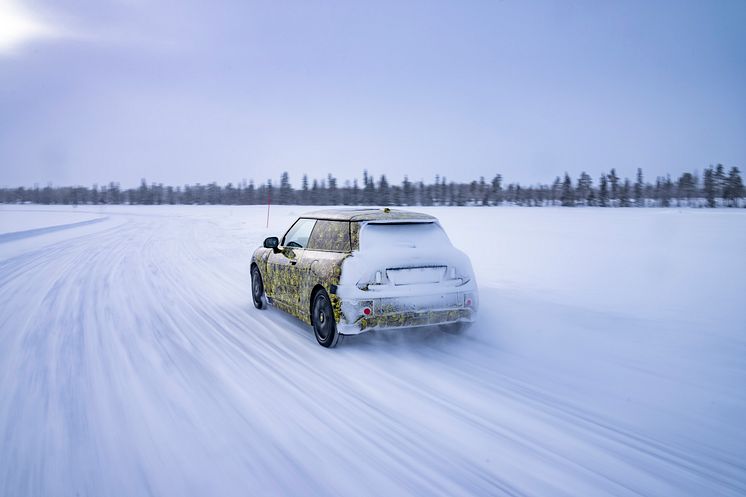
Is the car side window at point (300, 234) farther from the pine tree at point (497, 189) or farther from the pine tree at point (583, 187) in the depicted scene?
the pine tree at point (497, 189)

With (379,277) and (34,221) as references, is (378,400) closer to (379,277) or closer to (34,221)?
(379,277)

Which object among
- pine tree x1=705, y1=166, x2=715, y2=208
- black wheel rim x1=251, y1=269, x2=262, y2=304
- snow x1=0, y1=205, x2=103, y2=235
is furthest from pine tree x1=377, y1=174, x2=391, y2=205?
black wheel rim x1=251, y1=269, x2=262, y2=304

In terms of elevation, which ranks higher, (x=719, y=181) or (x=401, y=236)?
(x=719, y=181)

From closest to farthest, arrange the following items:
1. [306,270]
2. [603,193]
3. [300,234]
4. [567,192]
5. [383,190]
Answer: [306,270] → [300,234] → [603,193] → [567,192] → [383,190]

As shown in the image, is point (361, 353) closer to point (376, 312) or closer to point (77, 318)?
point (376, 312)

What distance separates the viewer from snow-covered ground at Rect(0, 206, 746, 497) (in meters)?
3.25

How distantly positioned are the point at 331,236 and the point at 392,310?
1388mm

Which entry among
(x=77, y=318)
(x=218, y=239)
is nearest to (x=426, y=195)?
(x=218, y=239)

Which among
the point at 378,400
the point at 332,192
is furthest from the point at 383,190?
the point at 378,400

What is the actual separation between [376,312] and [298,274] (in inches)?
64.7

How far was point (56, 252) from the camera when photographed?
1806cm

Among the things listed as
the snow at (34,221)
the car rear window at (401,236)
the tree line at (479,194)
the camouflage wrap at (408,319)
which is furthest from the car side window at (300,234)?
the tree line at (479,194)

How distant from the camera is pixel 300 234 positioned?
7.68 meters

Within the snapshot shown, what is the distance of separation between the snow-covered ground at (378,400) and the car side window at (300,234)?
3.76 ft
